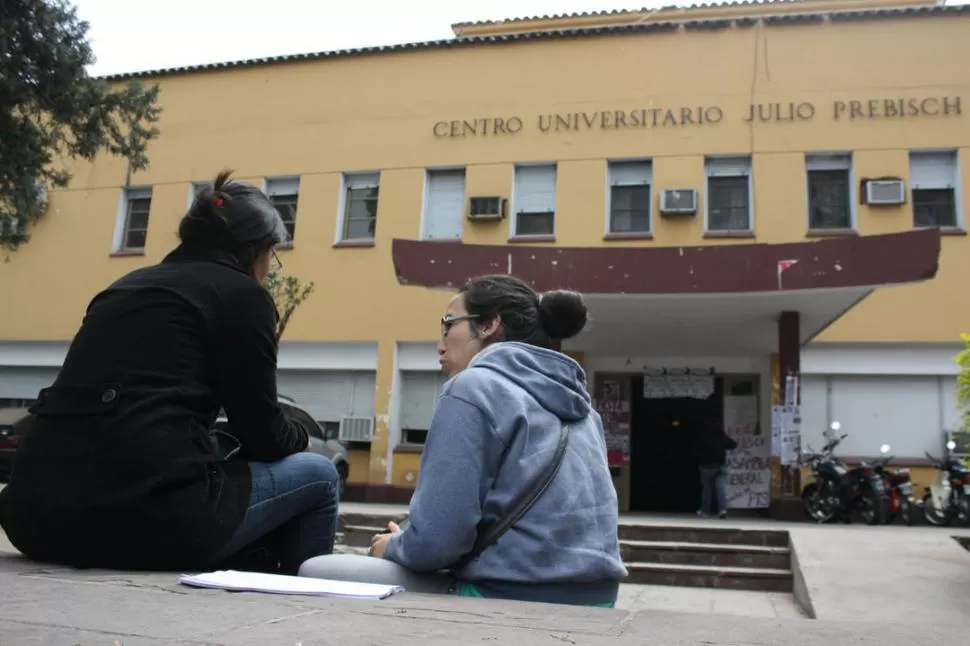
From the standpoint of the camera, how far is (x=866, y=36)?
1473 cm

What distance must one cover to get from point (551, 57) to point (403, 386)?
690 centimetres

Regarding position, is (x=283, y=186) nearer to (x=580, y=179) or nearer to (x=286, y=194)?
(x=286, y=194)

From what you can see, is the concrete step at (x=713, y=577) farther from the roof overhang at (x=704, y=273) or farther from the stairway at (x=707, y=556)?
the roof overhang at (x=704, y=273)

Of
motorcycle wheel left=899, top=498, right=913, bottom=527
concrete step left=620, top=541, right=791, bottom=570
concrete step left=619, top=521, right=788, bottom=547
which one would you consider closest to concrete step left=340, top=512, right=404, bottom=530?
concrete step left=619, top=521, right=788, bottom=547

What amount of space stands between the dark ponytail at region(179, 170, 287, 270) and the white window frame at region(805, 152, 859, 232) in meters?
13.3

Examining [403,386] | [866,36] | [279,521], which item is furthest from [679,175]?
[279,521]

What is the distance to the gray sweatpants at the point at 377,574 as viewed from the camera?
2.27 meters

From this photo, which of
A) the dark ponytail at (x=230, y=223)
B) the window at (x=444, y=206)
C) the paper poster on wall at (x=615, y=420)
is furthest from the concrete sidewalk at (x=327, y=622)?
the window at (x=444, y=206)

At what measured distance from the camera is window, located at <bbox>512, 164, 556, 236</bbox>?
15.6 meters

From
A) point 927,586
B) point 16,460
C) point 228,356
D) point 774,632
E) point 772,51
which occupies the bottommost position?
point 927,586

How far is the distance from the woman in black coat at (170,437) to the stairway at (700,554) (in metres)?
6.54

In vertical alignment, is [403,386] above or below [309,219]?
below

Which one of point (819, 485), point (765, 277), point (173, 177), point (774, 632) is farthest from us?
point (173, 177)

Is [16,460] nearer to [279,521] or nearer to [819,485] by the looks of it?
[279,521]
